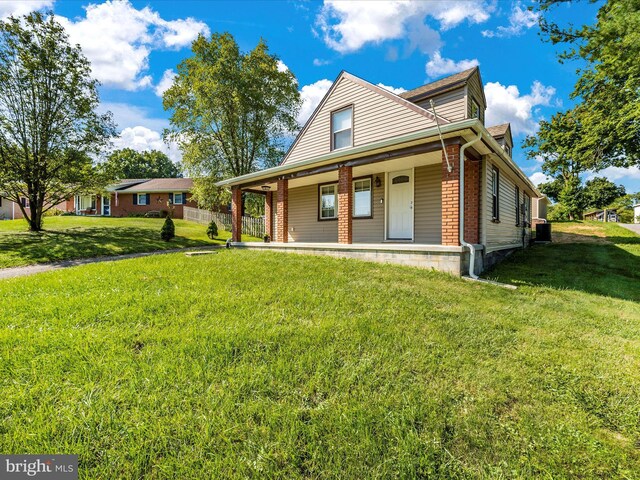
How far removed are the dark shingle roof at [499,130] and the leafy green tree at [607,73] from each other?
3.50 metres

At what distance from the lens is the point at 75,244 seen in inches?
459

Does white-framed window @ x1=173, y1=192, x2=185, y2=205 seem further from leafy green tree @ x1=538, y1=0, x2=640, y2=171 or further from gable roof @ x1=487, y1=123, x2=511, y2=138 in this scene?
leafy green tree @ x1=538, y1=0, x2=640, y2=171

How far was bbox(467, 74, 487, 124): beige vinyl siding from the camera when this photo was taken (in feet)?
30.4

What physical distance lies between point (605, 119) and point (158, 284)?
18.5 meters

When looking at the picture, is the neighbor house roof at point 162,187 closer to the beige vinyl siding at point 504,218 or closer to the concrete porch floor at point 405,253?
the concrete porch floor at point 405,253

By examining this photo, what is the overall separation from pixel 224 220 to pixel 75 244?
10.4 m

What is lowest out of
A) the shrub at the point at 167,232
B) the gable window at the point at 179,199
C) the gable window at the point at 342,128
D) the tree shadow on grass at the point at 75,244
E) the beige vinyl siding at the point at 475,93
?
the tree shadow on grass at the point at 75,244

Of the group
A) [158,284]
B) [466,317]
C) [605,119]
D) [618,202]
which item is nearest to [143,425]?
[158,284]

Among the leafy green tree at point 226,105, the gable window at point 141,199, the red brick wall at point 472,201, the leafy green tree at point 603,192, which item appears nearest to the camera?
the red brick wall at point 472,201

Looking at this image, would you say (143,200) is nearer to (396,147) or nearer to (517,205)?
(396,147)

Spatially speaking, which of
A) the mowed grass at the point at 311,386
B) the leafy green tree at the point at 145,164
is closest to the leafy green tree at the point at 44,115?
the mowed grass at the point at 311,386

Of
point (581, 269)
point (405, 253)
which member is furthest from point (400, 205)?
point (581, 269)

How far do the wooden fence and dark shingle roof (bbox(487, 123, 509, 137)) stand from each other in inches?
506

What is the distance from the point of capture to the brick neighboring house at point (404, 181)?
638 cm
